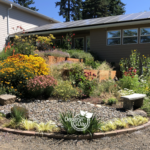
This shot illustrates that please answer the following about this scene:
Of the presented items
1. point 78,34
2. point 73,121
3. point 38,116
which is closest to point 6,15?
point 78,34

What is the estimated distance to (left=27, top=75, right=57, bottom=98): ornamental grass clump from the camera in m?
5.98

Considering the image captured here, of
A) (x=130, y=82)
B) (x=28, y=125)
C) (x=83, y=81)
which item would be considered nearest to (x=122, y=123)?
(x=28, y=125)

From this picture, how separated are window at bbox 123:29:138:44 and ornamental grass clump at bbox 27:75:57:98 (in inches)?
303

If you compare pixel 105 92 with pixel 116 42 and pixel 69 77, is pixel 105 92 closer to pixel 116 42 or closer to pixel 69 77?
pixel 69 77

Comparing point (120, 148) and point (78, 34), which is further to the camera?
point (78, 34)

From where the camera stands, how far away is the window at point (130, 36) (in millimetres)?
11773

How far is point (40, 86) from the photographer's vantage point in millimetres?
5977

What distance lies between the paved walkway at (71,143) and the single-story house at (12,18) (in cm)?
1333

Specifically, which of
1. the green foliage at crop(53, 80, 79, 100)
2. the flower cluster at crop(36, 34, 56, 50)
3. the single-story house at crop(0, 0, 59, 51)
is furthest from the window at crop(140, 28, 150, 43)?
the single-story house at crop(0, 0, 59, 51)

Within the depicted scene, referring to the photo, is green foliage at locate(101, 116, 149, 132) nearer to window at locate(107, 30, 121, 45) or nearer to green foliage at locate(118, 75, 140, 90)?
green foliage at locate(118, 75, 140, 90)

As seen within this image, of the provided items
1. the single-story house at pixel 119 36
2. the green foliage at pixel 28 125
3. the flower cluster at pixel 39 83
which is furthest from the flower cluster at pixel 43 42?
the green foliage at pixel 28 125

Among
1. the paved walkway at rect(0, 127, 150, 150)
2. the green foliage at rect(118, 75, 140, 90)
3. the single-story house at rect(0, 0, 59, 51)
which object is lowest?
the paved walkway at rect(0, 127, 150, 150)

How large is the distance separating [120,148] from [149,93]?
436 cm

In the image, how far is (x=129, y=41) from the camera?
1202 centimetres
